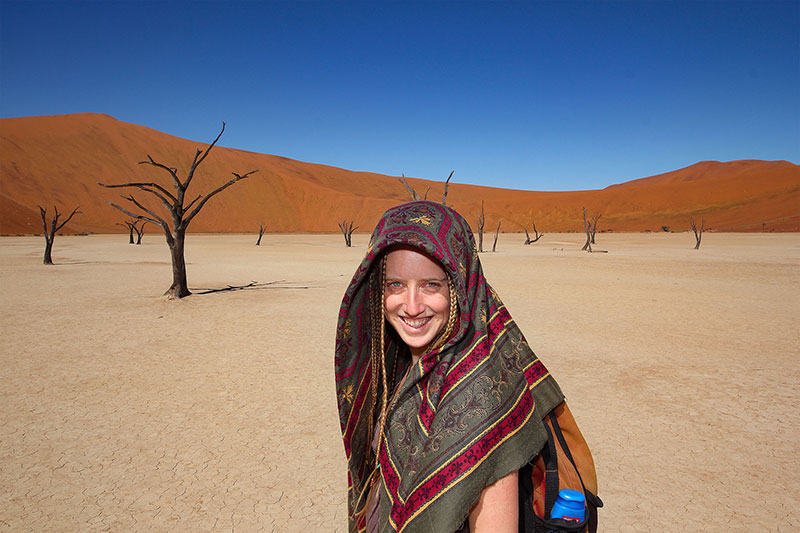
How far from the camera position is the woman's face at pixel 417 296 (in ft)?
4.41

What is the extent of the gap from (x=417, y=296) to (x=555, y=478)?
0.61m

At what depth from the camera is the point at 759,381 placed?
519cm

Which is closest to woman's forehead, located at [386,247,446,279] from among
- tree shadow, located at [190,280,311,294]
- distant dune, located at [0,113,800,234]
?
tree shadow, located at [190,280,311,294]

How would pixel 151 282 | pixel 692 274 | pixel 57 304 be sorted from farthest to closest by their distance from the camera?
pixel 692 274, pixel 151 282, pixel 57 304

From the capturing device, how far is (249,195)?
258ft

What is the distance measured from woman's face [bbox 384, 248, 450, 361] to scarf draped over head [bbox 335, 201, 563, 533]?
0.14 ft

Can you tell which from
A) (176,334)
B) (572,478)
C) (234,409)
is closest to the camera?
(572,478)

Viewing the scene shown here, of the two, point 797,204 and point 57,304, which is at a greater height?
point 797,204

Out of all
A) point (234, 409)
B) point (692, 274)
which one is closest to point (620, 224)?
point (692, 274)

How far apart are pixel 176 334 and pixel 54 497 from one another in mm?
4689

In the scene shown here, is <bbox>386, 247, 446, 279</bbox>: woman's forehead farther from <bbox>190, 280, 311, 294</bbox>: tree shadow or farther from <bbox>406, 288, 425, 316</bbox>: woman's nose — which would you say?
<bbox>190, 280, 311, 294</bbox>: tree shadow

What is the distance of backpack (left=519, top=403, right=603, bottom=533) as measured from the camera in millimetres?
1202

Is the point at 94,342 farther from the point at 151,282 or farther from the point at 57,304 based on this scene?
the point at 151,282

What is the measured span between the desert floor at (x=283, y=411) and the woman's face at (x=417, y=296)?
6.88 feet
